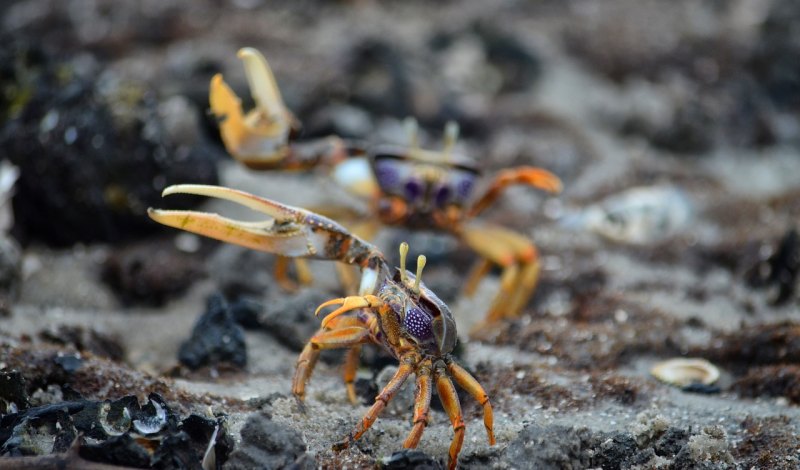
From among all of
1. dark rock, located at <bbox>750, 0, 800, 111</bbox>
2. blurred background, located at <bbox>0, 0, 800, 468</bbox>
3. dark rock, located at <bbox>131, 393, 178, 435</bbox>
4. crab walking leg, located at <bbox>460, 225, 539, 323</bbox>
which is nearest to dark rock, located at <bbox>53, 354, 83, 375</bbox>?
blurred background, located at <bbox>0, 0, 800, 468</bbox>

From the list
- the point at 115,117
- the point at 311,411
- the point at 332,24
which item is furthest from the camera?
the point at 332,24

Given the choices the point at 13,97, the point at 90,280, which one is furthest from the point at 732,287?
the point at 13,97

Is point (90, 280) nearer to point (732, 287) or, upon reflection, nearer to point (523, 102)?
point (732, 287)

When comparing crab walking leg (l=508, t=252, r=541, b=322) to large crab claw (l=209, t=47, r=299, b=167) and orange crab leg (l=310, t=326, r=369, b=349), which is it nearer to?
large crab claw (l=209, t=47, r=299, b=167)

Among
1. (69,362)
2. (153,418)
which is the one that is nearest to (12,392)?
(69,362)

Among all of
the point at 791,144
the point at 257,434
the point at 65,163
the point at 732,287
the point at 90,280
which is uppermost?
the point at 791,144
